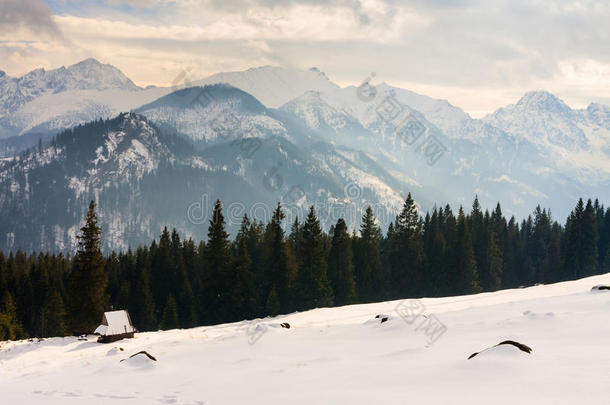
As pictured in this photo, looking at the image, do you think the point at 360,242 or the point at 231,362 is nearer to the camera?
the point at 231,362

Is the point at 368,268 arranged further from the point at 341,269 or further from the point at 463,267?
the point at 463,267

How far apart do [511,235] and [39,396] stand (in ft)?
317

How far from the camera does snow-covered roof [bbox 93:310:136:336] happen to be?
41344 mm

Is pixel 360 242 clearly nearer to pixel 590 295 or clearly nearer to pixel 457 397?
pixel 590 295

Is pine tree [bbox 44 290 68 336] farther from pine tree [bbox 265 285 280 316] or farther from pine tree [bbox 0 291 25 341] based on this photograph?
pine tree [bbox 265 285 280 316]

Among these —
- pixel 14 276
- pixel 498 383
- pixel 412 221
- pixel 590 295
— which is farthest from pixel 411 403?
pixel 14 276

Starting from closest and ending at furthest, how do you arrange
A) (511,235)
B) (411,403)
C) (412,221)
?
(411,403), (412,221), (511,235)

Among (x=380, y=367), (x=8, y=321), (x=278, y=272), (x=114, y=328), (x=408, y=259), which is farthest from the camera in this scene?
(x=408, y=259)

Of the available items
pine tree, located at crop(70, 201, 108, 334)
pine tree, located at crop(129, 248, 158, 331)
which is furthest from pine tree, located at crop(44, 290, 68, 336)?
pine tree, located at crop(70, 201, 108, 334)

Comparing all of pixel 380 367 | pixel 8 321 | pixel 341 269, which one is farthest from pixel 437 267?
pixel 380 367

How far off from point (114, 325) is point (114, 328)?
30 centimetres

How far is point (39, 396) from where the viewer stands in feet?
47.5

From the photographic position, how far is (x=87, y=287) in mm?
52469

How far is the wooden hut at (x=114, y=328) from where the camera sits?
41.1 meters
